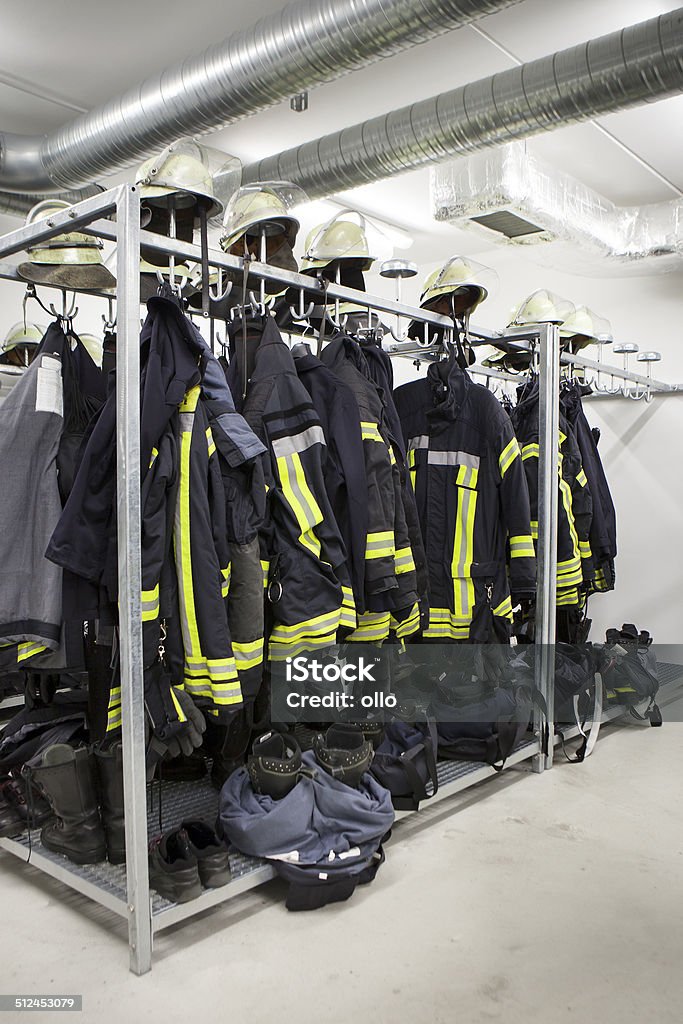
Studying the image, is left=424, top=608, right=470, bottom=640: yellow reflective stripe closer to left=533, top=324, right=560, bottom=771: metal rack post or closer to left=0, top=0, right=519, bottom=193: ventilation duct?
left=533, top=324, right=560, bottom=771: metal rack post

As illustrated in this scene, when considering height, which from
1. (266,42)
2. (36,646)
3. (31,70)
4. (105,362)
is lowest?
(36,646)

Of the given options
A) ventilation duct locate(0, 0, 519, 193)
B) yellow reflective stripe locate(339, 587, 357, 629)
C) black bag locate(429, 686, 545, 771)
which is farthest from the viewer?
black bag locate(429, 686, 545, 771)

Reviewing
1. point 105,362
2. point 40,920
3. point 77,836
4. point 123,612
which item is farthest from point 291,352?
point 40,920

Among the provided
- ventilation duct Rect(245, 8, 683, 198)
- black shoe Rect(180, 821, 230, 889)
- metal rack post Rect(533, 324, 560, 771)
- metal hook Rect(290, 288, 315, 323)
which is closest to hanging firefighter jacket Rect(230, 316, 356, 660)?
metal hook Rect(290, 288, 315, 323)

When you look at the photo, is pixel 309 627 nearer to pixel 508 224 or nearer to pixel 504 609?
pixel 504 609

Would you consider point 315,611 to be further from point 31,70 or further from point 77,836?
point 31,70

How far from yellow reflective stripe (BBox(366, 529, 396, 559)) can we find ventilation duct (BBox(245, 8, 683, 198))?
193cm

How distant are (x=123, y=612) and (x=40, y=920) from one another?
1.04m

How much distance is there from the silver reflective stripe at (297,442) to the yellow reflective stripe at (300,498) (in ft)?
0.05

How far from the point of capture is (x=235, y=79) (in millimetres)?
3221

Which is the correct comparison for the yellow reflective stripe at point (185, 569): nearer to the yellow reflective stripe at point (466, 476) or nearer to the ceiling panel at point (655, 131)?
the yellow reflective stripe at point (466, 476)

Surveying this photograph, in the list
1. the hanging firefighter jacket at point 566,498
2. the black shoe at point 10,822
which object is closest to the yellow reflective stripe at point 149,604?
the black shoe at point 10,822

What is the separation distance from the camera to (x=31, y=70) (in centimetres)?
390

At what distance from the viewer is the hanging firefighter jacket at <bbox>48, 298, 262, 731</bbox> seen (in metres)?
2.22
